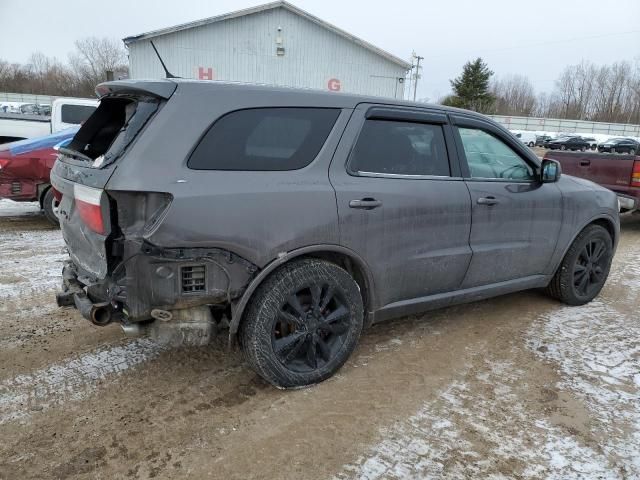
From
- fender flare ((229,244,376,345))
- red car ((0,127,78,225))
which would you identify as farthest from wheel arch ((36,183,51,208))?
fender flare ((229,244,376,345))

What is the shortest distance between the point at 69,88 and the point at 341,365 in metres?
77.0

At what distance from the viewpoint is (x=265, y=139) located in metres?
2.85

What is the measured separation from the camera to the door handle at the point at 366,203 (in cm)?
305

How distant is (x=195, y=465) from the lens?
2.41 meters

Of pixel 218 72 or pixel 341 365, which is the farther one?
pixel 218 72

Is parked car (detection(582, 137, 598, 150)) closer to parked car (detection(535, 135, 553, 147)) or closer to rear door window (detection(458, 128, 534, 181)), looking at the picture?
parked car (detection(535, 135, 553, 147))

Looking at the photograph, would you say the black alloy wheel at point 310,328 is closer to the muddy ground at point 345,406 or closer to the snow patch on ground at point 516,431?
the muddy ground at point 345,406

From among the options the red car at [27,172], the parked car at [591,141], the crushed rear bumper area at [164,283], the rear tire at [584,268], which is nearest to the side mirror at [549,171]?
the rear tire at [584,268]

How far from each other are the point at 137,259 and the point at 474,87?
200 feet

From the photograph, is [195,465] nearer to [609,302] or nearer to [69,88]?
[609,302]

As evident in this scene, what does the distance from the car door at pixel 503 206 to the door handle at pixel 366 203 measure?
0.92 meters

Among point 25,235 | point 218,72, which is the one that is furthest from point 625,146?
point 25,235

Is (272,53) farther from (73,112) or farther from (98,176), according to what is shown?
(98,176)

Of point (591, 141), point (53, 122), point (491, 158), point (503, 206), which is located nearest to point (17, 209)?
point (53, 122)
